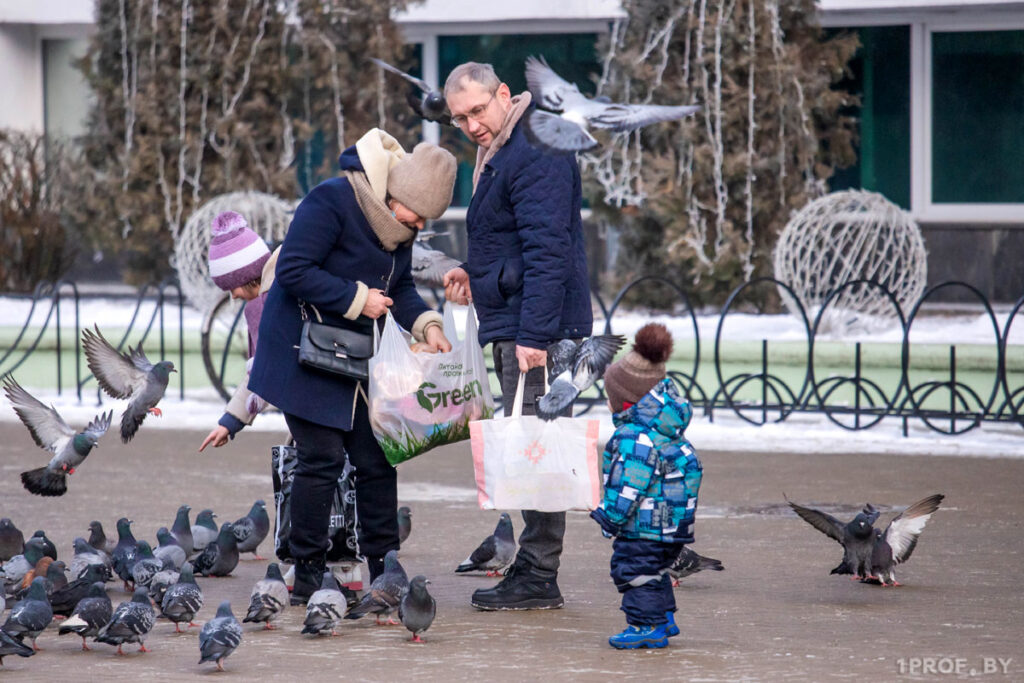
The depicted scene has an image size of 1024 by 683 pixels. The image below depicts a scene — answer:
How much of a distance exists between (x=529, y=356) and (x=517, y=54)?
11.6m

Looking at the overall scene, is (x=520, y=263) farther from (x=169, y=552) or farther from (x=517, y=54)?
(x=517, y=54)

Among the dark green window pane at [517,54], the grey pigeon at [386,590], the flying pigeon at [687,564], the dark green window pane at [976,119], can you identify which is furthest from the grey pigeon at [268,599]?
the dark green window pane at [976,119]

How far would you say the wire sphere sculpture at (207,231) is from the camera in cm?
1345

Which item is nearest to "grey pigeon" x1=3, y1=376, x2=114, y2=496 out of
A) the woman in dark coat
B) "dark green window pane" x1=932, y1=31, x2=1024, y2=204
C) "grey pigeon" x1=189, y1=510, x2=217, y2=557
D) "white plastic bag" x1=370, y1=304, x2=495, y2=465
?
"grey pigeon" x1=189, y1=510, x2=217, y2=557

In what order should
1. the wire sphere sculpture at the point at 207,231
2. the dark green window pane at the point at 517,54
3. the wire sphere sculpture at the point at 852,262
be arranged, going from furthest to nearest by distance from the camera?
the dark green window pane at the point at 517,54, the wire sphere sculpture at the point at 207,231, the wire sphere sculpture at the point at 852,262

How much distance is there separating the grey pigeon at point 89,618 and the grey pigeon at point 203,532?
4.91 ft

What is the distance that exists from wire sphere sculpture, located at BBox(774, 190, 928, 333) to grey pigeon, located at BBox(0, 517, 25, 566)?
7.31 metres

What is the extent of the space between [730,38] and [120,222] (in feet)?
20.1

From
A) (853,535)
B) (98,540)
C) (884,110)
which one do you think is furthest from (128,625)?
(884,110)

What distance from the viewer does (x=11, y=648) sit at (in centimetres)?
495

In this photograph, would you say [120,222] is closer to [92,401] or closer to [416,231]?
[92,401]

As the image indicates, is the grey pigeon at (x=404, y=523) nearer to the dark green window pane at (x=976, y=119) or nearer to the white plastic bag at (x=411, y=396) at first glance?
the white plastic bag at (x=411, y=396)

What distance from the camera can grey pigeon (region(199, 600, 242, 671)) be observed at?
4.83 m

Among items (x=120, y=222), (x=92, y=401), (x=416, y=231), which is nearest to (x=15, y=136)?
(x=120, y=222)
